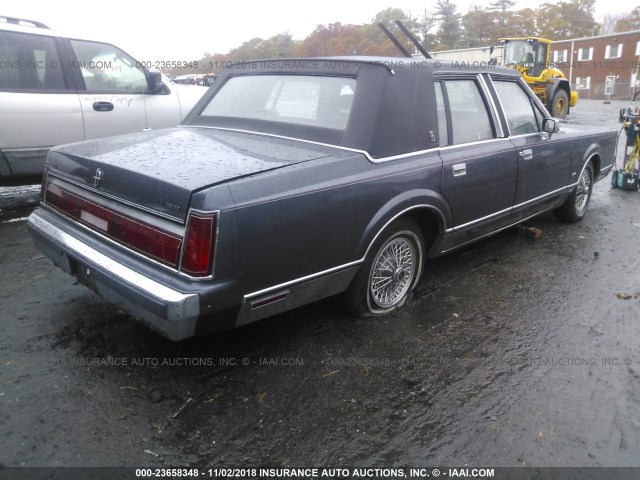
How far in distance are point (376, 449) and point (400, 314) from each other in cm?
136

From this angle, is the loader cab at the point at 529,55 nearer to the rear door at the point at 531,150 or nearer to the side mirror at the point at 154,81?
the rear door at the point at 531,150

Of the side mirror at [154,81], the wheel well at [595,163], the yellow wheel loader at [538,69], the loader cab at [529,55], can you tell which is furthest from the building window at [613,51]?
the side mirror at [154,81]

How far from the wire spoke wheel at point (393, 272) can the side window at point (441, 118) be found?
0.77m

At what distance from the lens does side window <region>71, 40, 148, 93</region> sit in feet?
19.1

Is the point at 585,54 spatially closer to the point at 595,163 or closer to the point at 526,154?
the point at 595,163

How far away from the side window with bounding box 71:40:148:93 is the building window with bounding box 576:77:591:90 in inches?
1832

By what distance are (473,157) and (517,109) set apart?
113cm

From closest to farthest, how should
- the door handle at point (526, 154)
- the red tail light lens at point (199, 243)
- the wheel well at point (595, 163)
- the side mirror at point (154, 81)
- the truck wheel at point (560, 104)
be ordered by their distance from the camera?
the red tail light lens at point (199, 243)
the door handle at point (526, 154)
the wheel well at point (595, 163)
the side mirror at point (154, 81)
the truck wheel at point (560, 104)

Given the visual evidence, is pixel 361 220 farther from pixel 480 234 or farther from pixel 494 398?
pixel 480 234

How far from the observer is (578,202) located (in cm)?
577

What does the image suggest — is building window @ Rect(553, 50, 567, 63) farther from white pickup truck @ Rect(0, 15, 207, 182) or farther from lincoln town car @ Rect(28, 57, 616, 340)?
lincoln town car @ Rect(28, 57, 616, 340)

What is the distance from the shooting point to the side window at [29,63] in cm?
532

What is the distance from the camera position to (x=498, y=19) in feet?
209

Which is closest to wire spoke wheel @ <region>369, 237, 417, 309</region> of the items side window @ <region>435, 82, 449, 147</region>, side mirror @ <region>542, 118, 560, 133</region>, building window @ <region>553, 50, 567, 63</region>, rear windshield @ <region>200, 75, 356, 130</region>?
side window @ <region>435, 82, 449, 147</region>
